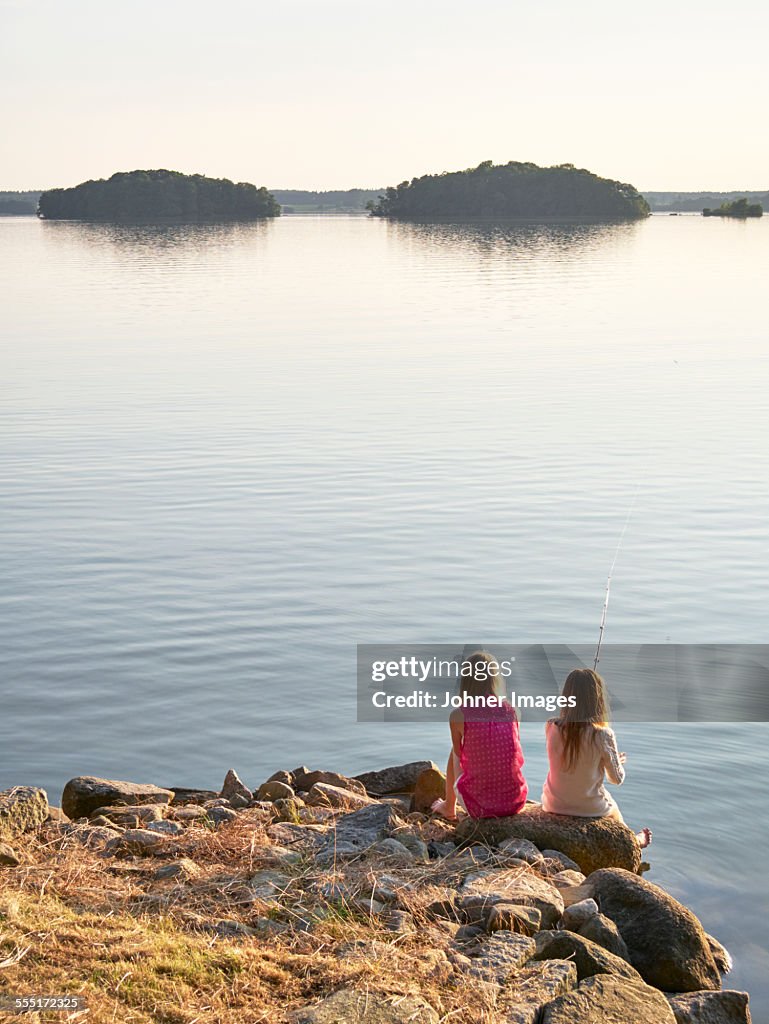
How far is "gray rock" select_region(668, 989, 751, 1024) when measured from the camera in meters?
5.60

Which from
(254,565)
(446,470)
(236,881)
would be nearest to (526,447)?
(446,470)

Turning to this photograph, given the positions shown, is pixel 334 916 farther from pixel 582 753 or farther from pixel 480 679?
pixel 582 753

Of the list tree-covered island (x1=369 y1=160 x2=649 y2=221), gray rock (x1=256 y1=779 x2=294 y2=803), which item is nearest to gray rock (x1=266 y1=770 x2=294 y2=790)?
gray rock (x1=256 y1=779 x2=294 y2=803)

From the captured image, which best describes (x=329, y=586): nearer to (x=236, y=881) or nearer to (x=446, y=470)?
(x=446, y=470)

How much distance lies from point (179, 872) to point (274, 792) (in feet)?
5.59

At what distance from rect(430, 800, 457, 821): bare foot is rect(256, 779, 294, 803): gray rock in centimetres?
88

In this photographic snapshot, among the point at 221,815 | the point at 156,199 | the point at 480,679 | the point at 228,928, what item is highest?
the point at 156,199

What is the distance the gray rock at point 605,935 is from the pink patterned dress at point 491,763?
4.20ft

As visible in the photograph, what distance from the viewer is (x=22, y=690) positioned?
1048cm

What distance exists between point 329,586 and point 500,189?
17549cm

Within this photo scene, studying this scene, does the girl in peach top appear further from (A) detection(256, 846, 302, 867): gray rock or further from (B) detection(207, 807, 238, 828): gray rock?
(B) detection(207, 807, 238, 828): gray rock

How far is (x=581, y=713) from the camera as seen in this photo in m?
6.88

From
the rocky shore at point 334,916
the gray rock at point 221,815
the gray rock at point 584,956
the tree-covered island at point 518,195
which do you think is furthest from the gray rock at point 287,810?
the tree-covered island at point 518,195

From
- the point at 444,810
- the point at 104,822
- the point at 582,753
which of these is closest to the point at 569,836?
the point at 582,753
